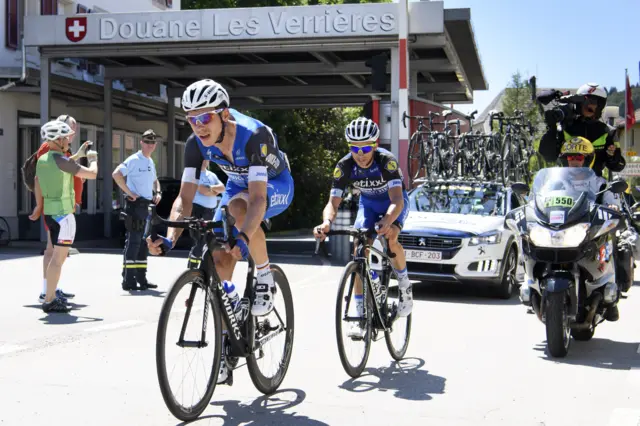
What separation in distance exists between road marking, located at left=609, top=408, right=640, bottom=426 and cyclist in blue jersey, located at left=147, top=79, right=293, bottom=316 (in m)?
2.19

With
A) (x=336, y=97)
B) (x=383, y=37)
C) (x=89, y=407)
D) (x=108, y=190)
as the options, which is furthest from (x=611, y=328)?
(x=336, y=97)

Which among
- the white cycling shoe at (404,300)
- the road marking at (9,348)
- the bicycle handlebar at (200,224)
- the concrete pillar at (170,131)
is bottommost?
the road marking at (9,348)

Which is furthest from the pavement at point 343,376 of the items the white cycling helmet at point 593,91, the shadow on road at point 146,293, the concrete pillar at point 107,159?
the concrete pillar at point 107,159

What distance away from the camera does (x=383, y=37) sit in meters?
21.3

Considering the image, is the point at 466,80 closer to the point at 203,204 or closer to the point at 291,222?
the point at 291,222

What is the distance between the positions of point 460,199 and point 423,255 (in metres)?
1.60

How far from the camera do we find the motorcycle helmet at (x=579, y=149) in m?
8.62

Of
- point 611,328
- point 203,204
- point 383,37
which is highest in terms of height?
point 383,37

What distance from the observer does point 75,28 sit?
896 inches

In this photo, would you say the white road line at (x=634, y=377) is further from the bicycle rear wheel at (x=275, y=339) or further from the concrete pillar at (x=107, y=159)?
the concrete pillar at (x=107, y=159)

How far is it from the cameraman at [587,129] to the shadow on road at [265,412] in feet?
13.4

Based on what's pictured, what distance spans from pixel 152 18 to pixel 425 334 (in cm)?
1488

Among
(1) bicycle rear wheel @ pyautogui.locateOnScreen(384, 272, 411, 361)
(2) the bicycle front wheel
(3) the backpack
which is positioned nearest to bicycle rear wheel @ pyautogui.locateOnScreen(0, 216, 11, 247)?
(3) the backpack

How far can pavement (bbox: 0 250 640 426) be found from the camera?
5.72 meters
